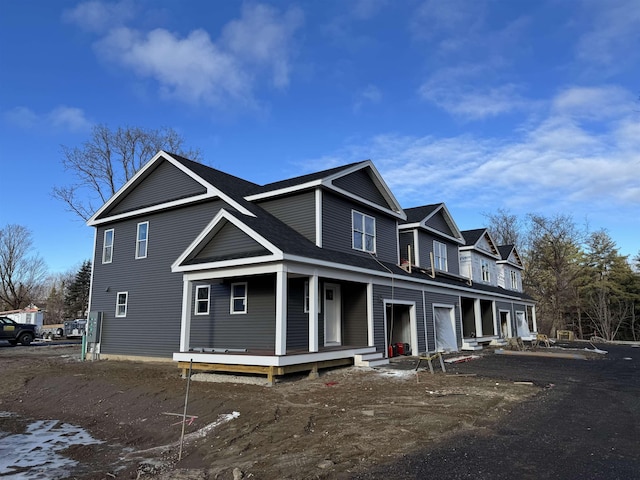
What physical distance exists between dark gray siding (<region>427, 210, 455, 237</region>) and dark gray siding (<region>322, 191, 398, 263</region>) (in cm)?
416

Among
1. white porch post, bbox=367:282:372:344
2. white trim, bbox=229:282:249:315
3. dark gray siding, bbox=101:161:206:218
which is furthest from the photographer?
dark gray siding, bbox=101:161:206:218

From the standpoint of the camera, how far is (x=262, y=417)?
7.79m

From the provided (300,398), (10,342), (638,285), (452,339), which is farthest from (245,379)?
(638,285)

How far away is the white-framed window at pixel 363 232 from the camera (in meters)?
16.3

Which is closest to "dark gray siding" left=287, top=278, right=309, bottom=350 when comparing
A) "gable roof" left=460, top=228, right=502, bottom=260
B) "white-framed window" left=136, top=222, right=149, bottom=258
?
"white-framed window" left=136, top=222, right=149, bottom=258

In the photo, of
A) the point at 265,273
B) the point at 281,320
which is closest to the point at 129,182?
the point at 265,273

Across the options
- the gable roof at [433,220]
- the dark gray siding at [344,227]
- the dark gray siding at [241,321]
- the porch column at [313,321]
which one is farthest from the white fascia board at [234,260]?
the gable roof at [433,220]

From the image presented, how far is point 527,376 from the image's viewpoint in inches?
475

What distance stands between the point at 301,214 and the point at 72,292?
4816 centimetres

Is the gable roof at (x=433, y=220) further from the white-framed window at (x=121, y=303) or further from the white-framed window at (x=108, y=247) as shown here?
the white-framed window at (x=108, y=247)

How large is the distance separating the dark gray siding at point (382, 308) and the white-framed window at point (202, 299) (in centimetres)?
579

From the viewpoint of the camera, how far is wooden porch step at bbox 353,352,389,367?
1341cm

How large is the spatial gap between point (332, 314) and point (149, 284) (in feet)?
24.6

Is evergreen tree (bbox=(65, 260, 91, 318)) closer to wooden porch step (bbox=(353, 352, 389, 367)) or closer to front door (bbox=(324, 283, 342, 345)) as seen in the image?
front door (bbox=(324, 283, 342, 345))
